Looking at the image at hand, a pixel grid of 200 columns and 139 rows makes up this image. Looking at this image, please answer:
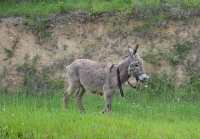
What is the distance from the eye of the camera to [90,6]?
28.7 meters

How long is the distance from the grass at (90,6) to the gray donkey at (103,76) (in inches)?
318

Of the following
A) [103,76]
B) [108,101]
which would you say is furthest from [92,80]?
[108,101]

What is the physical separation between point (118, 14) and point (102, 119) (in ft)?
40.8

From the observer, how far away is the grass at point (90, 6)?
28109mm

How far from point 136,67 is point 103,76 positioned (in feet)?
3.69

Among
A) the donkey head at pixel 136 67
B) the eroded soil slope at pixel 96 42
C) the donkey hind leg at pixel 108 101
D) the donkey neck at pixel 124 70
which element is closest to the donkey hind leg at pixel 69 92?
the donkey hind leg at pixel 108 101

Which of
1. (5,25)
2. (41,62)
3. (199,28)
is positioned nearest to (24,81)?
(41,62)

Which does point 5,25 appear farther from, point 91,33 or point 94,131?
point 94,131

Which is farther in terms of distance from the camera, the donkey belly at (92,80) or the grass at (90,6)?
the grass at (90,6)

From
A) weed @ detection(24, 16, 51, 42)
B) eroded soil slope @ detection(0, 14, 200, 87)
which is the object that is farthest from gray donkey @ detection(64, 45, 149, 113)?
weed @ detection(24, 16, 51, 42)

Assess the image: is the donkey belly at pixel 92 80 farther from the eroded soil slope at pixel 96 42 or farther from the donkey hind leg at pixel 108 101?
the eroded soil slope at pixel 96 42

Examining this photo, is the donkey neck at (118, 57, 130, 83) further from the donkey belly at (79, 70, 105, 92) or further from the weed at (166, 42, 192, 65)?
the weed at (166, 42, 192, 65)

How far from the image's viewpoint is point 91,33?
28.0 metres

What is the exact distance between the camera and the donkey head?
19.0 metres
